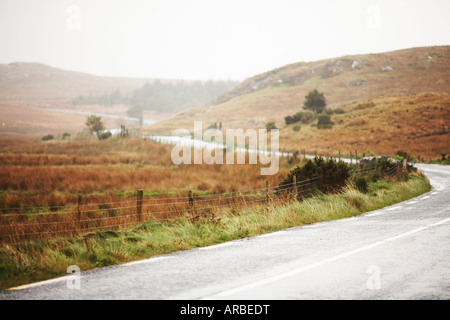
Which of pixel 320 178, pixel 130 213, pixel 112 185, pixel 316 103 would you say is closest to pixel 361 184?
pixel 320 178

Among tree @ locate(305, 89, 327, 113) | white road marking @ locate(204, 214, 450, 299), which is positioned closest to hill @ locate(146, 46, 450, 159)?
tree @ locate(305, 89, 327, 113)

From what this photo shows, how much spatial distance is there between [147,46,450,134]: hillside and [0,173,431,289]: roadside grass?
71841 millimetres

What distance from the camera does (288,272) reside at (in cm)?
627

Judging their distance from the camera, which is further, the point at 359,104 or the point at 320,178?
the point at 359,104

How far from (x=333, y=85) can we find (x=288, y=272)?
377 feet

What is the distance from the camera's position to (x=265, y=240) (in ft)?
29.9

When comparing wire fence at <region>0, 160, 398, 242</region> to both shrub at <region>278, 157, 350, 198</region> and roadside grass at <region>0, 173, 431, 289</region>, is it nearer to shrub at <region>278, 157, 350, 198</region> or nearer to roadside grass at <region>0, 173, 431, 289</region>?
shrub at <region>278, 157, 350, 198</region>

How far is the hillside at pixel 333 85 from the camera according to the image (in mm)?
97312

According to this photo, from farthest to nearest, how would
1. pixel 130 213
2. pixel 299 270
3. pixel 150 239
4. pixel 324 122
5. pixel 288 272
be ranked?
pixel 324 122 < pixel 130 213 < pixel 150 239 < pixel 299 270 < pixel 288 272

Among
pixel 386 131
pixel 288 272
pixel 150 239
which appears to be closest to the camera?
pixel 288 272

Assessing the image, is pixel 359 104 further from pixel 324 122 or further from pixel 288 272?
pixel 288 272

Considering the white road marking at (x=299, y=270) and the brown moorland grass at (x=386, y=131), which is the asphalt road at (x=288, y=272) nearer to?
the white road marking at (x=299, y=270)

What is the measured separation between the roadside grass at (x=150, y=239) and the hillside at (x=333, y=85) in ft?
236

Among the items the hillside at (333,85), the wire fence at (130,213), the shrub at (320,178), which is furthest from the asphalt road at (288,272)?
the hillside at (333,85)
